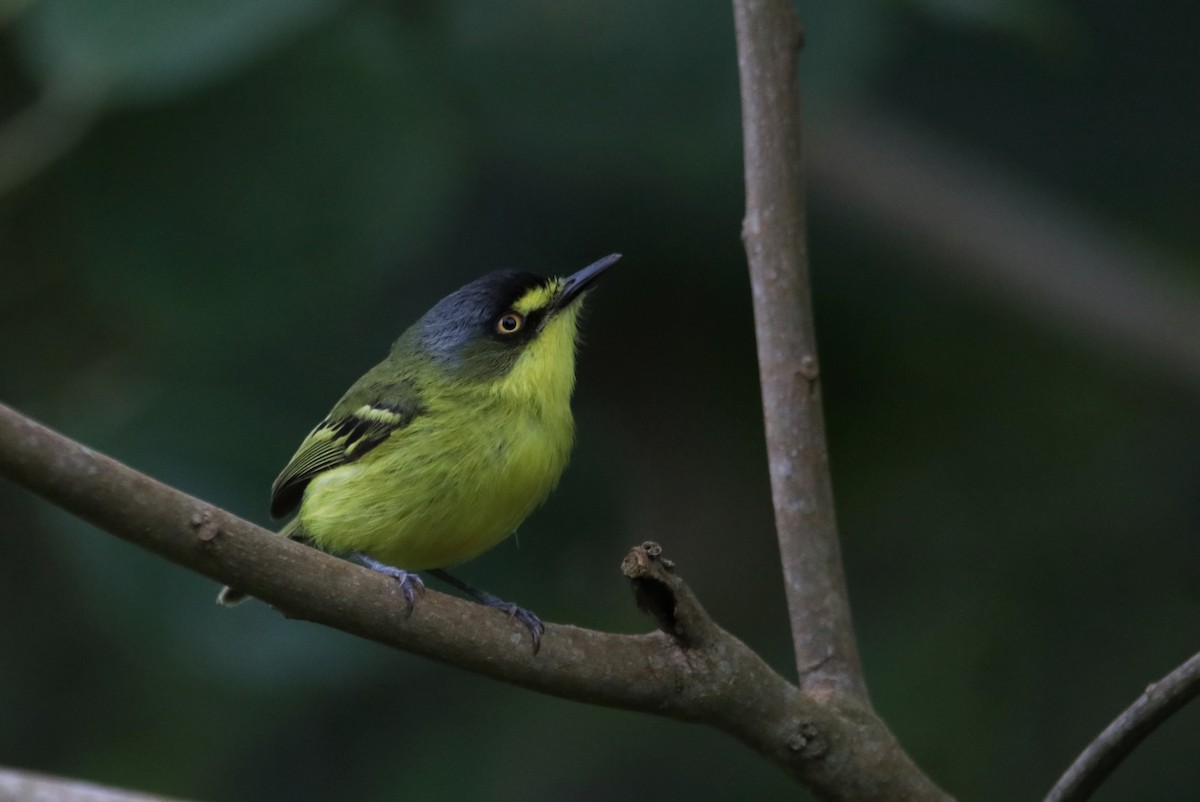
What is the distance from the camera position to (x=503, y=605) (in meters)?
3.18

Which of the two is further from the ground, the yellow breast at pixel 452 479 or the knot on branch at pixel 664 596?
the knot on branch at pixel 664 596

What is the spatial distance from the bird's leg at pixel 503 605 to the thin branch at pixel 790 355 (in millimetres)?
543

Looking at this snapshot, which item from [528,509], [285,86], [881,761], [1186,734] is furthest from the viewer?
[1186,734]

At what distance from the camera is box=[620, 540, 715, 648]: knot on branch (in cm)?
235

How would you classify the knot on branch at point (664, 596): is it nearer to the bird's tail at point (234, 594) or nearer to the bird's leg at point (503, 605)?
the bird's leg at point (503, 605)

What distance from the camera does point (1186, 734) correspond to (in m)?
4.70

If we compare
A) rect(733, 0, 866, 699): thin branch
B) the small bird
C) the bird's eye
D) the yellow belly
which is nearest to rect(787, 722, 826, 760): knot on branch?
rect(733, 0, 866, 699): thin branch

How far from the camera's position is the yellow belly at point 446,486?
3393mm

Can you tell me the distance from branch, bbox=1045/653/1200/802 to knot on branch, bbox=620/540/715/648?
64cm

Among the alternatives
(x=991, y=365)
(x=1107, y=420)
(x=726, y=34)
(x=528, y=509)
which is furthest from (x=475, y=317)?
(x=1107, y=420)

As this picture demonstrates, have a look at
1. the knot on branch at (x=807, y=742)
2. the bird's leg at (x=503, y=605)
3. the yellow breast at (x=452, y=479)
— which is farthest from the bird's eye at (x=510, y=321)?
the knot on branch at (x=807, y=742)

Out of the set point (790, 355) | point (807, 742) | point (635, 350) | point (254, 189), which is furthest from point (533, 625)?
point (635, 350)

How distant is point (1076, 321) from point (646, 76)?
1.93 metres

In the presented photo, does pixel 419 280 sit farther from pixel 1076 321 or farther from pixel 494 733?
pixel 1076 321
